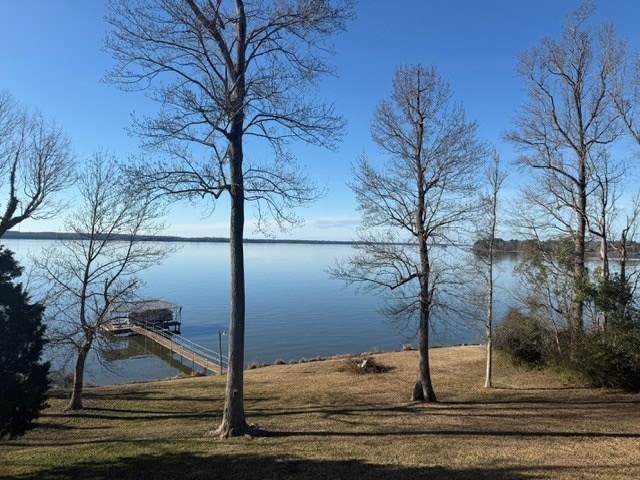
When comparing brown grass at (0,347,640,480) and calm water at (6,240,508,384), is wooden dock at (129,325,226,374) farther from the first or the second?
brown grass at (0,347,640,480)

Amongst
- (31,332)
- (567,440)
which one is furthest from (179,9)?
(567,440)

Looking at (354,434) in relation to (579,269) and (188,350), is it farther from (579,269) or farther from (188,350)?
(188,350)

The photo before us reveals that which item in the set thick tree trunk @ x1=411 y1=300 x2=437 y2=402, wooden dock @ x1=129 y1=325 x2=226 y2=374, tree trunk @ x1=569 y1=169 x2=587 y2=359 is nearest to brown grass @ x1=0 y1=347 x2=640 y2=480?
thick tree trunk @ x1=411 y1=300 x2=437 y2=402

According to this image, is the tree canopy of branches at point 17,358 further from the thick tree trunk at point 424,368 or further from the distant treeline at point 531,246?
the distant treeline at point 531,246

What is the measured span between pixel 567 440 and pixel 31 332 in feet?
30.5

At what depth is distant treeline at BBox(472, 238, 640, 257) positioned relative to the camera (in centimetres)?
1541

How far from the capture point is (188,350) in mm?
31547

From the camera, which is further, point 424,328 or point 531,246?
point 531,246

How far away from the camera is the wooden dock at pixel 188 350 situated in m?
26.4

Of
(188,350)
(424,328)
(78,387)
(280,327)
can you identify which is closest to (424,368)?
(424,328)

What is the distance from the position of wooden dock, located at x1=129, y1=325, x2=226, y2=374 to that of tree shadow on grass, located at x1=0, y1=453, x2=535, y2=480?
16346 millimetres

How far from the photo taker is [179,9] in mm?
8672

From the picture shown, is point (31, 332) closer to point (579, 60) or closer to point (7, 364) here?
point (7, 364)

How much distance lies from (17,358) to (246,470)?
13.0 ft
